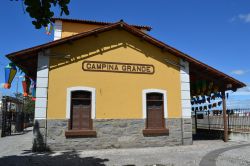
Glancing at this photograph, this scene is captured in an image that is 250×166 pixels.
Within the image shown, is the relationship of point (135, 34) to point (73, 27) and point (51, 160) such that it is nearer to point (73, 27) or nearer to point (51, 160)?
point (51, 160)

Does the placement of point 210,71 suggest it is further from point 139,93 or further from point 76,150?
point 76,150

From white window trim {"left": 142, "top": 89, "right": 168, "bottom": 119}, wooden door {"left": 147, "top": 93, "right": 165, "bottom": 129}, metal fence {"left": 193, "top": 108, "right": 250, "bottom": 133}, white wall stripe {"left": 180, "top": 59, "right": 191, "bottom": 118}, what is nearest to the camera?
white window trim {"left": 142, "top": 89, "right": 168, "bottom": 119}

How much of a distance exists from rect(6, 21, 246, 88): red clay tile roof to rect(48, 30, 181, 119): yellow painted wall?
12.6 inches

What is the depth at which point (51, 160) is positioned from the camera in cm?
873

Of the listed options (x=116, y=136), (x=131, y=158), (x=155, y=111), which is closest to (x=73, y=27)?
(x=155, y=111)

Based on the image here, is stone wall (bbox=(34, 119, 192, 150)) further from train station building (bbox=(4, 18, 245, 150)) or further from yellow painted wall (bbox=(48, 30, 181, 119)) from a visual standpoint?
yellow painted wall (bbox=(48, 30, 181, 119))

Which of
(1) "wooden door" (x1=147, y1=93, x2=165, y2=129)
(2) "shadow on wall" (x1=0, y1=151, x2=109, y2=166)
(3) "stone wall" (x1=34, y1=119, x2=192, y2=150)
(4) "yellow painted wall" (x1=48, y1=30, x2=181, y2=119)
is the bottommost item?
(2) "shadow on wall" (x1=0, y1=151, x2=109, y2=166)

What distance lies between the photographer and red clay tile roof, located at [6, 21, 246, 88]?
35.9ft

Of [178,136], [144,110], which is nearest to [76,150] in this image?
[144,110]

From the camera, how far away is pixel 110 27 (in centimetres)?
1213

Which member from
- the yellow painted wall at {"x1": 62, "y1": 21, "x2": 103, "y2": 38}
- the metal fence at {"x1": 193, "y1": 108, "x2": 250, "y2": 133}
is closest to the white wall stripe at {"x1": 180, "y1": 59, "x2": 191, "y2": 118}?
the metal fence at {"x1": 193, "y1": 108, "x2": 250, "y2": 133}

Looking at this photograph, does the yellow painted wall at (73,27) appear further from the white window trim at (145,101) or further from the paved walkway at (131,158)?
the paved walkway at (131,158)

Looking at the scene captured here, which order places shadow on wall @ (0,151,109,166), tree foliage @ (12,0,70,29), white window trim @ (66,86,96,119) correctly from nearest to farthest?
tree foliage @ (12,0,70,29) < shadow on wall @ (0,151,109,166) < white window trim @ (66,86,96,119)

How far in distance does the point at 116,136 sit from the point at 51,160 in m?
3.49
